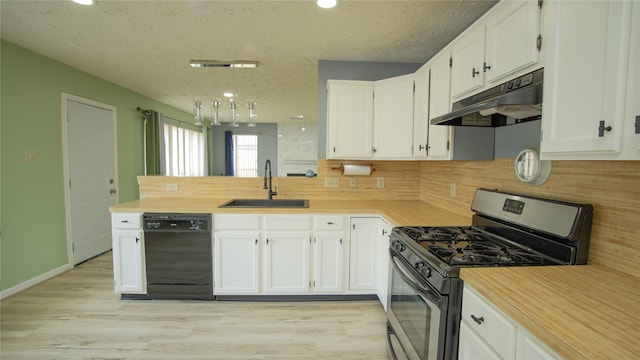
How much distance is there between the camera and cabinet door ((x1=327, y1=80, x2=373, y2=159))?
2.67 metres

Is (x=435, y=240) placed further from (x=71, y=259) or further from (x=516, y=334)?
(x=71, y=259)

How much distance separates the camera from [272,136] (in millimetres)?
8672

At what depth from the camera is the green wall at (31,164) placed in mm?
2650

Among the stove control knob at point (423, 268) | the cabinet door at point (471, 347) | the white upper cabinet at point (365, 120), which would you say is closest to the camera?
the cabinet door at point (471, 347)

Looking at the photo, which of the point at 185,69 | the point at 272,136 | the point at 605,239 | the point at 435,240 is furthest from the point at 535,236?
the point at 272,136

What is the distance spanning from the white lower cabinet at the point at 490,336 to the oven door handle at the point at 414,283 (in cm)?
12

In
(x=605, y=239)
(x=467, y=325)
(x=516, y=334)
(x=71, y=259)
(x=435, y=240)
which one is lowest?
(x=71, y=259)

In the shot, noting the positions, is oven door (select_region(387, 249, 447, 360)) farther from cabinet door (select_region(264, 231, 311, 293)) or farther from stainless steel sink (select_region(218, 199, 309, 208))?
stainless steel sink (select_region(218, 199, 309, 208))

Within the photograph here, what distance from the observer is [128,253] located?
8.13 feet

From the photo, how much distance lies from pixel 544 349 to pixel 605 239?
75 cm

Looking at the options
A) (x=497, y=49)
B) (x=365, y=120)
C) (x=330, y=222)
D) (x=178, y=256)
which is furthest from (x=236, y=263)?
(x=497, y=49)

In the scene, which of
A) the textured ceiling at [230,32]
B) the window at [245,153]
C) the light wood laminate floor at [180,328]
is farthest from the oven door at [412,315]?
the window at [245,153]

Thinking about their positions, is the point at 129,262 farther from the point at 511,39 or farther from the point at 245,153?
the point at 245,153

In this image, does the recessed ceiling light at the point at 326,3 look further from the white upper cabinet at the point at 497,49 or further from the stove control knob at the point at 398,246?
the stove control knob at the point at 398,246
